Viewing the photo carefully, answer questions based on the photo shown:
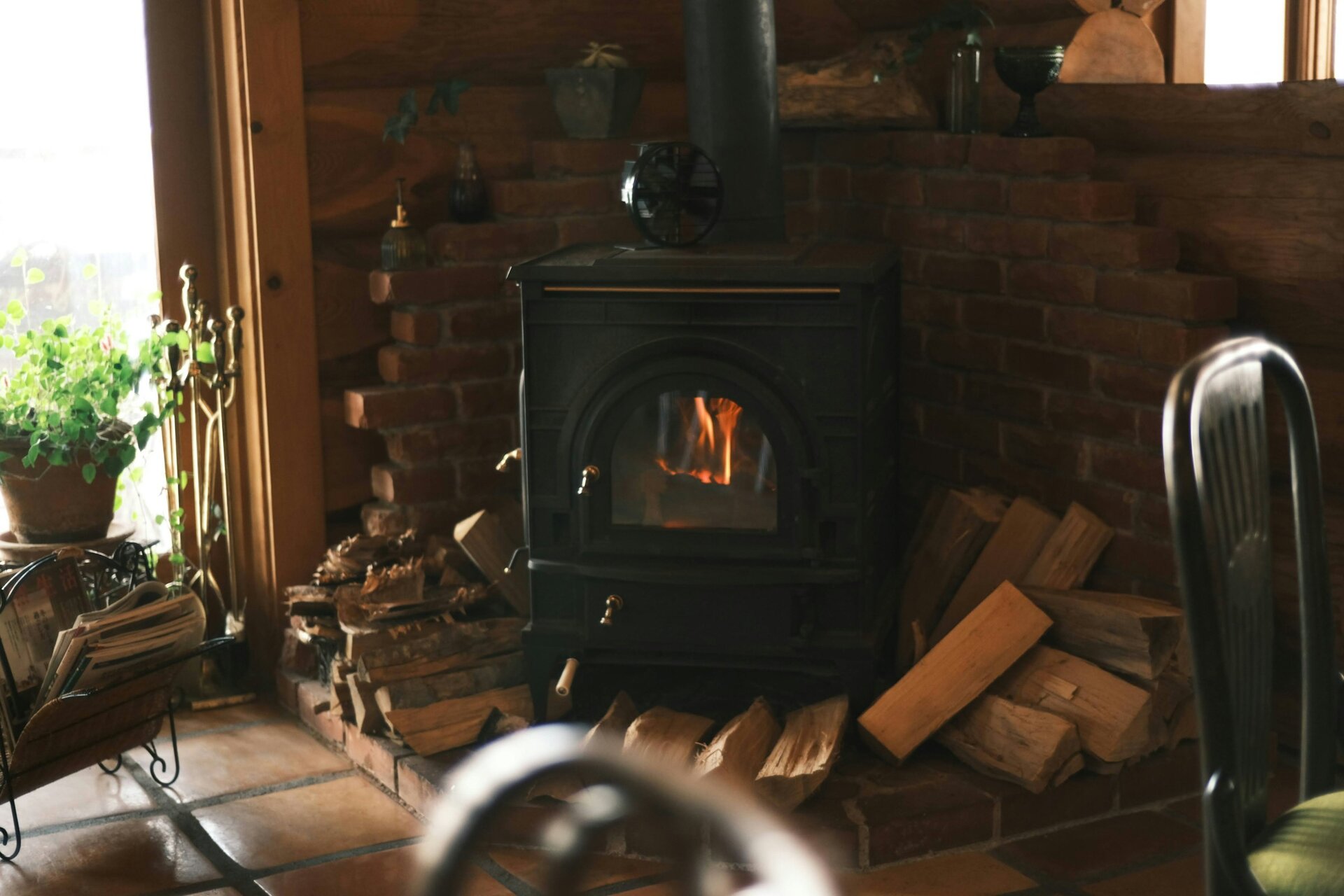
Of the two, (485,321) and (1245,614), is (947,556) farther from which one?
(1245,614)

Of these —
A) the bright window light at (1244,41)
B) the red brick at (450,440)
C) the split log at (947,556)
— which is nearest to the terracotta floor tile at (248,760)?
the red brick at (450,440)

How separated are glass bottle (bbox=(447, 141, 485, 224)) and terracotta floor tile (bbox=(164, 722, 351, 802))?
1.13 metres

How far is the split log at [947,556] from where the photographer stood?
2914mm

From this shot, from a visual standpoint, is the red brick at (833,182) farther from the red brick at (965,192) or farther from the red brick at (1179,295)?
the red brick at (1179,295)

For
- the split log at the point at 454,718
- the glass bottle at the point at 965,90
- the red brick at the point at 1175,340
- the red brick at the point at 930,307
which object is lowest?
the split log at the point at 454,718

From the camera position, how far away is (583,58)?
326 centimetres

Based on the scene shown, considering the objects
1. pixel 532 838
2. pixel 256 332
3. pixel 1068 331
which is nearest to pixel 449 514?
pixel 256 332

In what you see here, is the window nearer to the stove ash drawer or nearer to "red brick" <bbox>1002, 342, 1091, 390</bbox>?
the stove ash drawer

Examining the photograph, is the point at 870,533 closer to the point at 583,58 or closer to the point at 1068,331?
the point at 1068,331

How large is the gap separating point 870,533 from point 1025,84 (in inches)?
36.9

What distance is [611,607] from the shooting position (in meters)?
2.62

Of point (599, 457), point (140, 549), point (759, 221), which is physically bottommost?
point (140, 549)

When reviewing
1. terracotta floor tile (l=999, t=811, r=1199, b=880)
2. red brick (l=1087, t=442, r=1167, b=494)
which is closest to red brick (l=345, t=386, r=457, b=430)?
red brick (l=1087, t=442, r=1167, b=494)

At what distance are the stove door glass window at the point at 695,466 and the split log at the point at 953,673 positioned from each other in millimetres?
366
